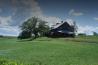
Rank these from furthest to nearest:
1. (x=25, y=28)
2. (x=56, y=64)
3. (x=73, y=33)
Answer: (x=25, y=28)
(x=73, y=33)
(x=56, y=64)

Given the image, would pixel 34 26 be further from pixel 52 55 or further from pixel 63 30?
pixel 52 55

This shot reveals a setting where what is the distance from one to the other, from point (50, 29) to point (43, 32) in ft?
8.78

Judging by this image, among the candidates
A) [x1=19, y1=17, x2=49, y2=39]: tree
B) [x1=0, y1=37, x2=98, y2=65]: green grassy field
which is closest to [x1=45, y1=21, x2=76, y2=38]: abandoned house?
[x1=19, y1=17, x2=49, y2=39]: tree

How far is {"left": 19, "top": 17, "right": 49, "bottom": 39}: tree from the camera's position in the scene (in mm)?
57031

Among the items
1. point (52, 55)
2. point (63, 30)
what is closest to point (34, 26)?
point (63, 30)

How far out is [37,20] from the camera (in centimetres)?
5950

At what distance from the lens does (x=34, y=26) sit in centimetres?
5816

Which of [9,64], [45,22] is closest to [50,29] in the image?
[45,22]

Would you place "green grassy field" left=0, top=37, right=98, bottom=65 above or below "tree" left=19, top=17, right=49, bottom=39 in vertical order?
below

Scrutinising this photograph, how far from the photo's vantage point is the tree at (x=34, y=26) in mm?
57031

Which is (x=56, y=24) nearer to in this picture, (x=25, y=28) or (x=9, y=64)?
(x=25, y=28)

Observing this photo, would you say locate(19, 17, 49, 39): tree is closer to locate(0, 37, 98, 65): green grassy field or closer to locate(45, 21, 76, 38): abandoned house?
locate(45, 21, 76, 38): abandoned house

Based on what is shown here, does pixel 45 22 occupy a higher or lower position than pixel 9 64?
higher

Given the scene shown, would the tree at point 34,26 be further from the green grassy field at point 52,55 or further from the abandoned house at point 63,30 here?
the green grassy field at point 52,55
